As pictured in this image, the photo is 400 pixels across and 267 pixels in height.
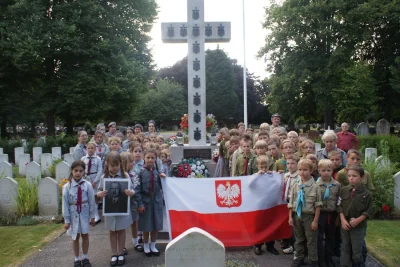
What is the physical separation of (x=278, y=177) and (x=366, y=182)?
1.33 metres

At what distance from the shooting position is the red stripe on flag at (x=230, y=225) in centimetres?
562

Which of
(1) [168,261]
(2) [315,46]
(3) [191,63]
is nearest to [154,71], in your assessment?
(2) [315,46]

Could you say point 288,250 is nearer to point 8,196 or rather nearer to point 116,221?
point 116,221

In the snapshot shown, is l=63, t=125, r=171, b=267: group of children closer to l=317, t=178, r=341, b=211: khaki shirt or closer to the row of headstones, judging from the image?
l=317, t=178, r=341, b=211: khaki shirt

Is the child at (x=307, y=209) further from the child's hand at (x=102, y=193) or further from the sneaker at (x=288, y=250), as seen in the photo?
the child's hand at (x=102, y=193)

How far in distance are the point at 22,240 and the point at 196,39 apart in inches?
340

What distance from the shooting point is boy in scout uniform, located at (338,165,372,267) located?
455cm

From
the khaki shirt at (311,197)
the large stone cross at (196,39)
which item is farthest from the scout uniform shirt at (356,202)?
the large stone cross at (196,39)

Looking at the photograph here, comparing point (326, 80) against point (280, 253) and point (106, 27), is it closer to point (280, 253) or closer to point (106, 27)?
point (106, 27)

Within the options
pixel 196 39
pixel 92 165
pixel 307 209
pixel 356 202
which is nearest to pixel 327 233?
pixel 307 209

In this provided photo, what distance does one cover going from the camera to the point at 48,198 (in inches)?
316

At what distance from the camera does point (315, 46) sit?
30016 mm

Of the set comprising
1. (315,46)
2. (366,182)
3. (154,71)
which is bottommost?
(366,182)

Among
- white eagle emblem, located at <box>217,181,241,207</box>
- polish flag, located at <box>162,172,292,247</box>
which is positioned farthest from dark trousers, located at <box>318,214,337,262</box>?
white eagle emblem, located at <box>217,181,241,207</box>
